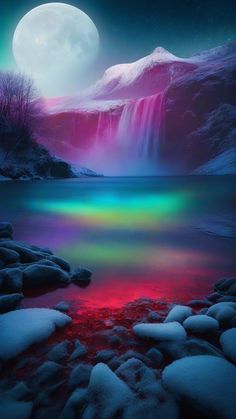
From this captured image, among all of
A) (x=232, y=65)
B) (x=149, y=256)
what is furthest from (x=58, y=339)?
(x=232, y=65)

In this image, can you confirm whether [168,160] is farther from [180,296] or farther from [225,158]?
[180,296]

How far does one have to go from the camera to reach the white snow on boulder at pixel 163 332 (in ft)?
8.02

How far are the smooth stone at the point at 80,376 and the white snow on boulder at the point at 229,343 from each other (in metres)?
1.09

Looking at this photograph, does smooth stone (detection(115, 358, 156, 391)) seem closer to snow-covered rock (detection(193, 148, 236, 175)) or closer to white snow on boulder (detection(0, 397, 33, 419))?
white snow on boulder (detection(0, 397, 33, 419))

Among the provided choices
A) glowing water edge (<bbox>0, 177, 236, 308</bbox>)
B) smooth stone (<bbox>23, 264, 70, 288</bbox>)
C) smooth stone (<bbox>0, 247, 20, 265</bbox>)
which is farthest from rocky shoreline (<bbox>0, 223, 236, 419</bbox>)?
smooth stone (<bbox>0, 247, 20, 265</bbox>)

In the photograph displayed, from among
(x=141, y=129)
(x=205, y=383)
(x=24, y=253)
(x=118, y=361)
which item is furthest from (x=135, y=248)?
(x=141, y=129)

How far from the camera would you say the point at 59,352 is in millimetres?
2352

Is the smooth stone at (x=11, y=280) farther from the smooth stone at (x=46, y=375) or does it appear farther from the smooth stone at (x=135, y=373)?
the smooth stone at (x=135, y=373)

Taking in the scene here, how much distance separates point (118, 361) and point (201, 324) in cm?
86

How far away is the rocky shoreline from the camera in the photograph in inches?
68.4

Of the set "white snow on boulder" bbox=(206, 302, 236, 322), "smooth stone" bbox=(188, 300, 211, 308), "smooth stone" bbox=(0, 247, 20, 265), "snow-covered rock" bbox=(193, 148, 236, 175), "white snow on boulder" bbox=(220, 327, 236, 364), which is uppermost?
"snow-covered rock" bbox=(193, 148, 236, 175)

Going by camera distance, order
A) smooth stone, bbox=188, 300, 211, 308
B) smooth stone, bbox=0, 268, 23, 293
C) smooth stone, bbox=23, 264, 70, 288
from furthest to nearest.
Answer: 1. smooth stone, bbox=23, 264, 70, 288
2. smooth stone, bbox=0, 268, 23, 293
3. smooth stone, bbox=188, 300, 211, 308

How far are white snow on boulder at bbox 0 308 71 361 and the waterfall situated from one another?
6868 centimetres

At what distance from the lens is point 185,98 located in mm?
76125
